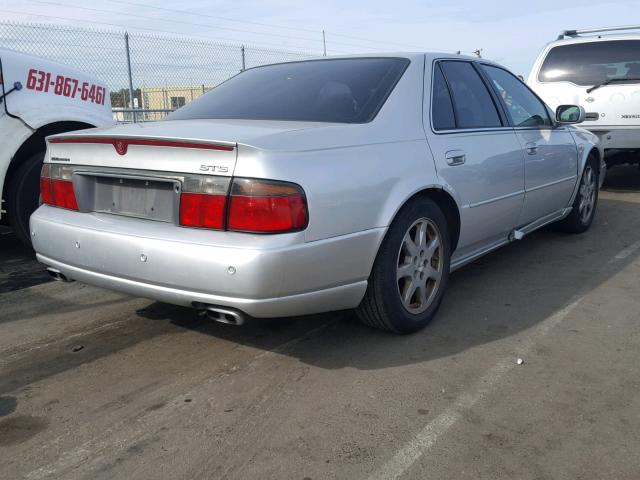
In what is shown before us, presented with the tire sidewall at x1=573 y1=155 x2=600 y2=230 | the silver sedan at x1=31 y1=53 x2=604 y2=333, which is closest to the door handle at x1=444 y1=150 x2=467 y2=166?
the silver sedan at x1=31 y1=53 x2=604 y2=333

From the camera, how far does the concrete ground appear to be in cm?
236

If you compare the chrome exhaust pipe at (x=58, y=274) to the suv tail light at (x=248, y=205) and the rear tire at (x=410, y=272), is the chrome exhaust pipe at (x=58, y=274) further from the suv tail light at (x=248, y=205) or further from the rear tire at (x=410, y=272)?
the rear tire at (x=410, y=272)

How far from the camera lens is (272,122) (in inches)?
128

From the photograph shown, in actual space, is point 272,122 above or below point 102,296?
above

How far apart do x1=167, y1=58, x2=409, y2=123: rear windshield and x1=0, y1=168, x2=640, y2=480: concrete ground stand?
122 centimetres

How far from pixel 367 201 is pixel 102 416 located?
152 cm

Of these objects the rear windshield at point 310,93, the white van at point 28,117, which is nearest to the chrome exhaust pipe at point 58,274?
the rear windshield at point 310,93

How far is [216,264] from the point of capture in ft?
8.70

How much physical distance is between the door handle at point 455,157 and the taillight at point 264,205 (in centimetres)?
125

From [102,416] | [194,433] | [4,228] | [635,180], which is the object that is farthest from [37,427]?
[635,180]

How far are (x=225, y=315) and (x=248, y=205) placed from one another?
0.50m

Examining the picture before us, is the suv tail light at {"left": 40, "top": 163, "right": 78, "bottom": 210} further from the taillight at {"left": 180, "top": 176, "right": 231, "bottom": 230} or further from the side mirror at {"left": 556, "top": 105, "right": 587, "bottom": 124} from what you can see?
the side mirror at {"left": 556, "top": 105, "right": 587, "bottom": 124}

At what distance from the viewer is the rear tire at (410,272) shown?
10.5ft

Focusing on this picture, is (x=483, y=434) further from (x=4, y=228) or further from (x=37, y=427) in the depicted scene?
(x=4, y=228)
